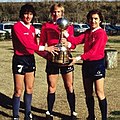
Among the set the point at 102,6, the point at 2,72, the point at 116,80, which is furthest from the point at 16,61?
the point at 102,6

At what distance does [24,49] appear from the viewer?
5.96m

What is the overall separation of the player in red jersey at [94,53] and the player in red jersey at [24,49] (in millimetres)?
504

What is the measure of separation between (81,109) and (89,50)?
1969 millimetres

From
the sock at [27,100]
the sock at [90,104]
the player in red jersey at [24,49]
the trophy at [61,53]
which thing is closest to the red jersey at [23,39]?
the player in red jersey at [24,49]

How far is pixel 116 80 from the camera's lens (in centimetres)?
1084

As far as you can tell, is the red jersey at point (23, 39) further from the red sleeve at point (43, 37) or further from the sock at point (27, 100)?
the sock at point (27, 100)

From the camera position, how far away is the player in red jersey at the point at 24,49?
5.83 metres

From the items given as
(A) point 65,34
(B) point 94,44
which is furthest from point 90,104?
(A) point 65,34

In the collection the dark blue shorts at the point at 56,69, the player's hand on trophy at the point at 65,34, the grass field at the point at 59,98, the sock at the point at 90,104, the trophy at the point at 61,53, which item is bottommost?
the grass field at the point at 59,98

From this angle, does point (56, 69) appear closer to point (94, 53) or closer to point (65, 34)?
point (65, 34)

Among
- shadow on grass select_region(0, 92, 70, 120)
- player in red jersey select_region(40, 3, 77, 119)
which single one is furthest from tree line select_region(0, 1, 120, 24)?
player in red jersey select_region(40, 3, 77, 119)

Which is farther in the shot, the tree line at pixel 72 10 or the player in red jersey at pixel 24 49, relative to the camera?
the tree line at pixel 72 10

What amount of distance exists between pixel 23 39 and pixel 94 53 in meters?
1.03

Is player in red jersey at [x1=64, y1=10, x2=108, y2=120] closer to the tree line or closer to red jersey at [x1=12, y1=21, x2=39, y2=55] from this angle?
red jersey at [x1=12, y1=21, x2=39, y2=55]
